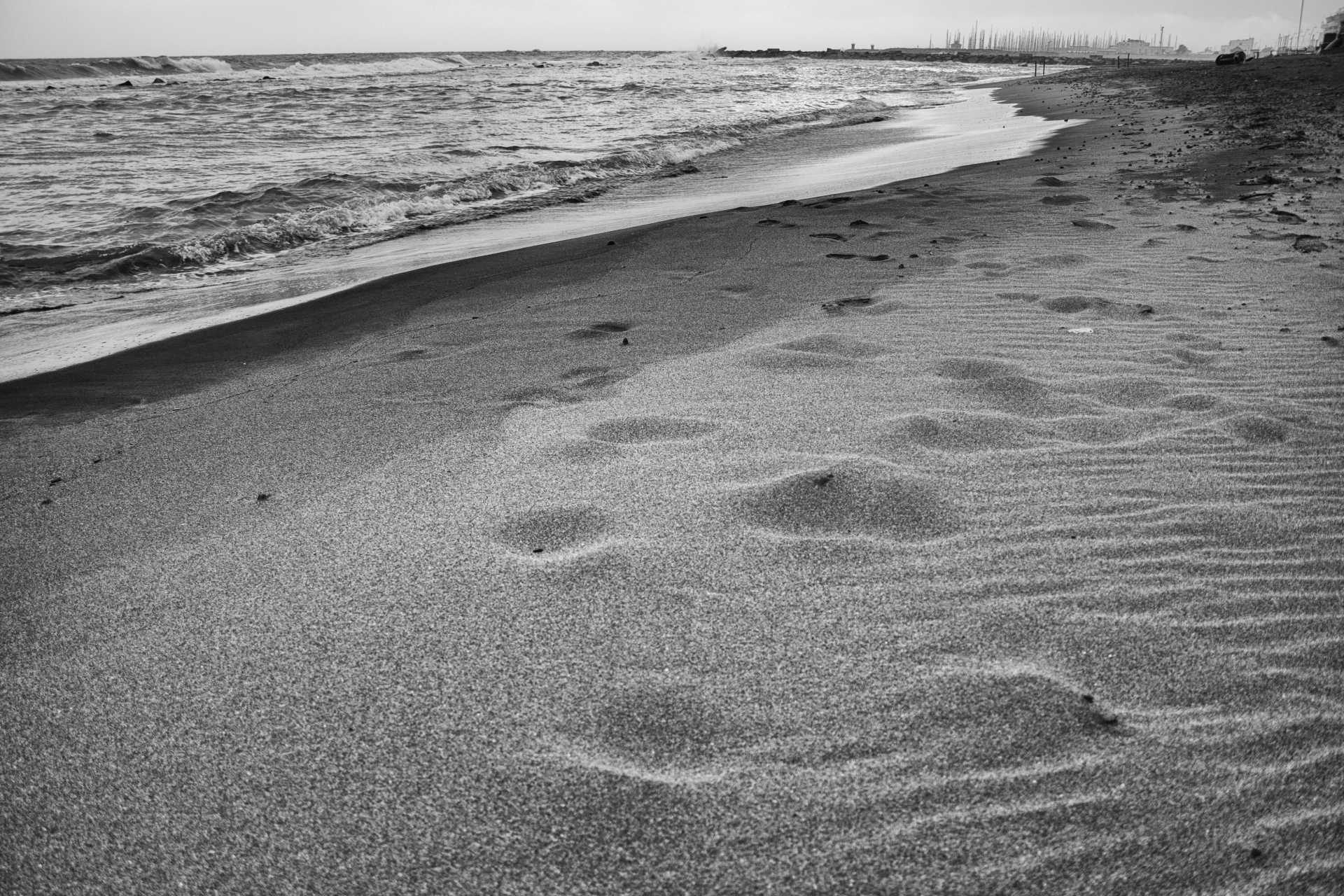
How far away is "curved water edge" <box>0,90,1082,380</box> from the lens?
5047 millimetres

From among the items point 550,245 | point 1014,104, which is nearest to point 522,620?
point 550,245

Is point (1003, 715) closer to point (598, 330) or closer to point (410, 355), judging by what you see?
point (598, 330)

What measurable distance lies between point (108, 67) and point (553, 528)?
235 ft

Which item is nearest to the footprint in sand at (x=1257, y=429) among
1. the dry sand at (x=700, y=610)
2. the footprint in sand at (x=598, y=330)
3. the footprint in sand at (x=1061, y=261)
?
the dry sand at (x=700, y=610)

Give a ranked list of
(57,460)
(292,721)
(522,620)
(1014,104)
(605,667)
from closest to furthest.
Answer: (292,721), (605,667), (522,620), (57,460), (1014,104)

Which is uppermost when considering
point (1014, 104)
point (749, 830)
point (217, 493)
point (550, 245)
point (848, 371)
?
point (1014, 104)

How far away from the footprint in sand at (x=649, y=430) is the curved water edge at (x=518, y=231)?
10.9 ft

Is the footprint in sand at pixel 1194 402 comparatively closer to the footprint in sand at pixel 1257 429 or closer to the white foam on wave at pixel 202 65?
the footprint in sand at pixel 1257 429

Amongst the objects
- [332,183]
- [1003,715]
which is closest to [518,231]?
[332,183]

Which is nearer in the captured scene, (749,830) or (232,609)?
(749,830)

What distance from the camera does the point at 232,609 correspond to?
1938 millimetres

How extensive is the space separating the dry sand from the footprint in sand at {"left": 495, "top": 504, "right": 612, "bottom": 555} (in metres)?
0.01

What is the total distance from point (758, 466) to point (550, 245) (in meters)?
4.36

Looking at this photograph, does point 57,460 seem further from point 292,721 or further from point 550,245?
point 550,245
